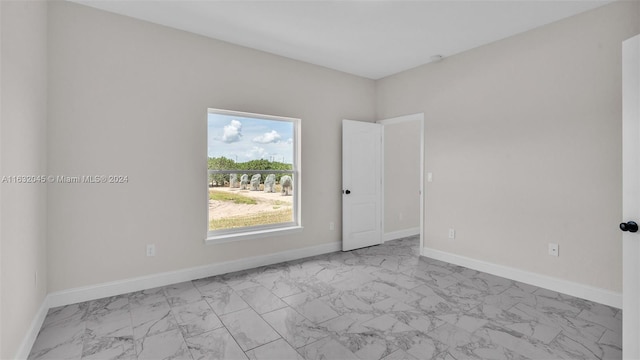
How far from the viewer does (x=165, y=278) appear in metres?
3.26

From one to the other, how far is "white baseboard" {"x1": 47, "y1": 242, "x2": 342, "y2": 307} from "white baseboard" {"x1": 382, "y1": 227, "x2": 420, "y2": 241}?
1.46m

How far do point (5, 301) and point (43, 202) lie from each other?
122cm

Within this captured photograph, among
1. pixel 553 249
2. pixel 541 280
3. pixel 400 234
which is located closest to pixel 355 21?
pixel 553 249

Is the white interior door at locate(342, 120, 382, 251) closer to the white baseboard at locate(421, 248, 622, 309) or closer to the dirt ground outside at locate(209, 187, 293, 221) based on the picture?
the dirt ground outside at locate(209, 187, 293, 221)

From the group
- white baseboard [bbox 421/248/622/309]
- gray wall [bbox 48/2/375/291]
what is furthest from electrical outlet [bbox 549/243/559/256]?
gray wall [bbox 48/2/375/291]

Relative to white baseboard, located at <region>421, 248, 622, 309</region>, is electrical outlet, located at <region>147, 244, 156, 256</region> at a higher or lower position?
higher

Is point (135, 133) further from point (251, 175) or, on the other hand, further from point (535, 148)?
point (535, 148)

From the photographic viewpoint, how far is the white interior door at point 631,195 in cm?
174

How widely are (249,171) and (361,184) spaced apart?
186cm

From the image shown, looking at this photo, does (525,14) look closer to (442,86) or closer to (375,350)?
(442,86)

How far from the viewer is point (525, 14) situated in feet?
9.77

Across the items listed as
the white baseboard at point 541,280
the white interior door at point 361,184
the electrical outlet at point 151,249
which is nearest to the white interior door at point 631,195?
the white baseboard at point 541,280

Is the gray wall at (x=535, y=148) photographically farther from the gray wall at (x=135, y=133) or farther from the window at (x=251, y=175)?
the gray wall at (x=135, y=133)

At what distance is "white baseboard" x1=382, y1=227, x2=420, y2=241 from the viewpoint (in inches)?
209
